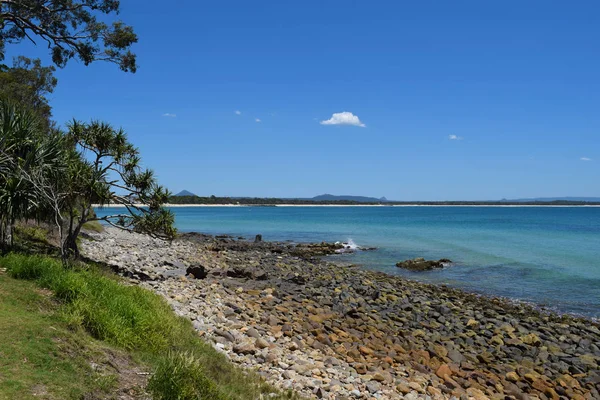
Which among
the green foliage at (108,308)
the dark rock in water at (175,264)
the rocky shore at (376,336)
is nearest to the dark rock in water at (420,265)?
the rocky shore at (376,336)

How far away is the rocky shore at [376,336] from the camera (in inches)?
420

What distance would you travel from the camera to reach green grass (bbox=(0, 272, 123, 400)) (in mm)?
6121

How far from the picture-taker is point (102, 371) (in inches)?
282

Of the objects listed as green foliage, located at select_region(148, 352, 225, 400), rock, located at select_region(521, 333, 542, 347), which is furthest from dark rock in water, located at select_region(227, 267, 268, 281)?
green foliage, located at select_region(148, 352, 225, 400)

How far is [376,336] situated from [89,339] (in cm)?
892

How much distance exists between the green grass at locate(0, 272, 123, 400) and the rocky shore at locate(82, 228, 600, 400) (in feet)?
12.4

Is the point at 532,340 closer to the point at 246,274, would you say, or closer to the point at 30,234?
the point at 246,274

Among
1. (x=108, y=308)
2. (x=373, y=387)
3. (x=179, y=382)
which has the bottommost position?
(x=373, y=387)

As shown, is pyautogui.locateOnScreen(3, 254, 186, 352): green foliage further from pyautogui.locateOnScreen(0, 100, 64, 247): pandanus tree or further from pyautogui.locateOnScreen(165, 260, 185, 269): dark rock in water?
pyautogui.locateOnScreen(165, 260, 185, 269): dark rock in water

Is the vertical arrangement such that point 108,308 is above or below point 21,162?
below

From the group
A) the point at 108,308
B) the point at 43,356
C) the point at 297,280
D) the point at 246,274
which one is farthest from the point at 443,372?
the point at 246,274

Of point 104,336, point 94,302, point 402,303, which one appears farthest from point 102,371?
point 402,303

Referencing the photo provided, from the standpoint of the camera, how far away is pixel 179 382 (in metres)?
6.75

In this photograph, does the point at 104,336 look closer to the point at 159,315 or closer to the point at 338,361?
the point at 159,315
